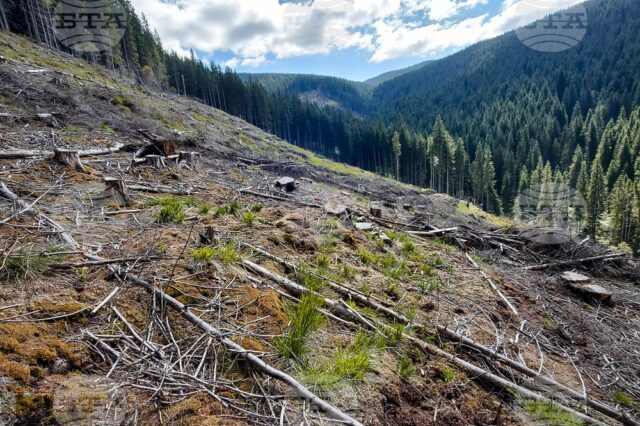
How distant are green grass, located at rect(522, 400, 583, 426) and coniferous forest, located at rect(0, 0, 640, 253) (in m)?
30.6

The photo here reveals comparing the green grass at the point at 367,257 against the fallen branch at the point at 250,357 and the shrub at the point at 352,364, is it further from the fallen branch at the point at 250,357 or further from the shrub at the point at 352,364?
the fallen branch at the point at 250,357

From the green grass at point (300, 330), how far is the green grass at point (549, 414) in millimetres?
2076

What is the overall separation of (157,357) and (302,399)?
115 centimetres

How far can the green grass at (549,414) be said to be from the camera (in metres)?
2.75

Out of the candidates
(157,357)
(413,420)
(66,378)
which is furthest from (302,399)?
(66,378)

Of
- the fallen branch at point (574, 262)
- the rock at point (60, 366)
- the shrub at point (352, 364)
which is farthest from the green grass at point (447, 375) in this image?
the fallen branch at point (574, 262)

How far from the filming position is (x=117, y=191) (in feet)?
18.8

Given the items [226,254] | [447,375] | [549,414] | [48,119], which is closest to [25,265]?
[226,254]

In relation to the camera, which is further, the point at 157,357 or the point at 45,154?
the point at 45,154

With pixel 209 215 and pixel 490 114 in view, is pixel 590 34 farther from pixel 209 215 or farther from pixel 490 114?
pixel 209 215

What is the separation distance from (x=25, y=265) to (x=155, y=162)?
7126mm

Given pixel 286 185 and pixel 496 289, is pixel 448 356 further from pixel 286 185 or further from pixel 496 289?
pixel 286 185

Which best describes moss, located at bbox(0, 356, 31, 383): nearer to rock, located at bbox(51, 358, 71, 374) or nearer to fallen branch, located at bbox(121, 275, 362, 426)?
rock, located at bbox(51, 358, 71, 374)

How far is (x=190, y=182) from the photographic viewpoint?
8.98m
